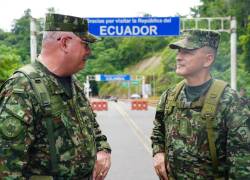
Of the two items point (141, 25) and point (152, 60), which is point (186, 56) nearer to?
point (141, 25)

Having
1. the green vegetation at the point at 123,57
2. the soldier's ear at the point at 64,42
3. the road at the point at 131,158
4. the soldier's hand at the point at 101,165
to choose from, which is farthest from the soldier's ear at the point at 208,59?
the green vegetation at the point at 123,57

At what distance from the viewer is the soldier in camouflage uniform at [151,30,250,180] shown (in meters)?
3.72

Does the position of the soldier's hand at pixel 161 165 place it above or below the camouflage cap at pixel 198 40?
below

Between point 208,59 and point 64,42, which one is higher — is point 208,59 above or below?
below

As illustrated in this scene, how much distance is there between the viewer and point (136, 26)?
79.8 ft

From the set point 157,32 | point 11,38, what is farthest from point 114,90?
point 157,32

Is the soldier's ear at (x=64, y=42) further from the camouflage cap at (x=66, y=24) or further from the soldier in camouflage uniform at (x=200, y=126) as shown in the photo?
the soldier in camouflage uniform at (x=200, y=126)

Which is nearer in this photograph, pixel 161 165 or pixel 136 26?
pixel 161 165

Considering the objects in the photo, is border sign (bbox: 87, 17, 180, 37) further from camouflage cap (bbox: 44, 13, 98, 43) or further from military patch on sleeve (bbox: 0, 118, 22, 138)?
military patch on sleeve (bbox: 0, 118, 22, 138)

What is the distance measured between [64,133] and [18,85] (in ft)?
1.27

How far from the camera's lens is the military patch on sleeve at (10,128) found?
3037 mm

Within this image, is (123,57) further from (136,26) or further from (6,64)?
(136,26)

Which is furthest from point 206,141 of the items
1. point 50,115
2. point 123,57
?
point 123,57

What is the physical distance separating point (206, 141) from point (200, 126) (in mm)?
106
